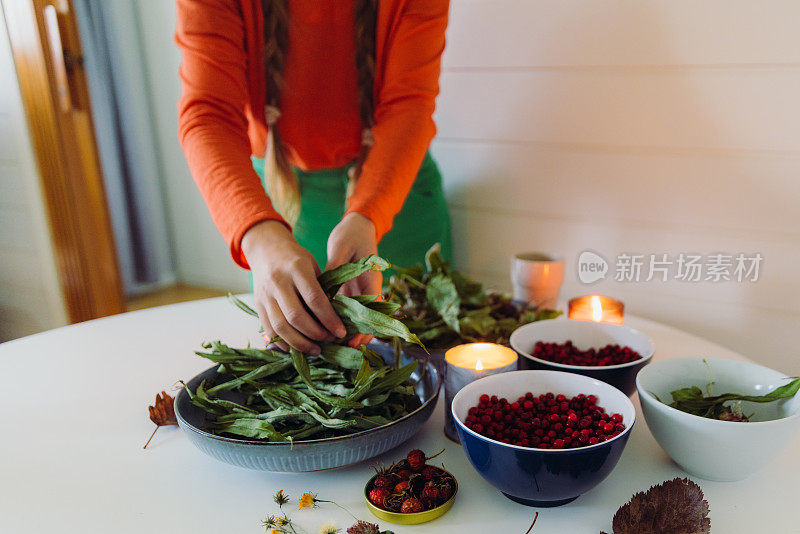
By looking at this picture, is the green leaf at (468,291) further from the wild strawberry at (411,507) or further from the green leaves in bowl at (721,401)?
the wild strawberry at (411,507)

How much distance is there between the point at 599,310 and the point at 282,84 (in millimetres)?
826

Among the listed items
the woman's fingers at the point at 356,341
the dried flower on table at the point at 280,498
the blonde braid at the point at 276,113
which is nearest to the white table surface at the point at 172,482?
the dried flower on table at the point at 280,498

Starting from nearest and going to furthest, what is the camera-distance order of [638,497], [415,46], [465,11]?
[638,497] < [415,46] < [465,11]

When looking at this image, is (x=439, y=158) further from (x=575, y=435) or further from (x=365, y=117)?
(x=575, y=435)

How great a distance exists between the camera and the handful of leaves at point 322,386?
29.3 inches

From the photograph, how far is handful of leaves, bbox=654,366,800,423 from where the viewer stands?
28.0 inches

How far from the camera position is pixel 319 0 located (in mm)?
1245

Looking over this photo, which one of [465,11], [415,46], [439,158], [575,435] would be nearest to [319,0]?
[415,46]

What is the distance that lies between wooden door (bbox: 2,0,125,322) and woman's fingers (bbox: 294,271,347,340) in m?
2.03

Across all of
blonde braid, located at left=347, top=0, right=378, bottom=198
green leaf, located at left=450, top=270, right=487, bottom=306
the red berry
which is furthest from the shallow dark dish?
blonde braid, located at left=347, top=0, right=378, bottom=198

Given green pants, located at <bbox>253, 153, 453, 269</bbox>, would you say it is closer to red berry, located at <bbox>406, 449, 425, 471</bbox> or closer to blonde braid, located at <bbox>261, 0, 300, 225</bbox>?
blonde braid, located at <bbox>261, 0, 300, 225</bbox>

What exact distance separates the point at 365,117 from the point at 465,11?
55 centimetres

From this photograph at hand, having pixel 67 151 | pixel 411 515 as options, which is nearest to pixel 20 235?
pixel 67 151

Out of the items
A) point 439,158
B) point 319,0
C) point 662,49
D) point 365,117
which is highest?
point 319,0
